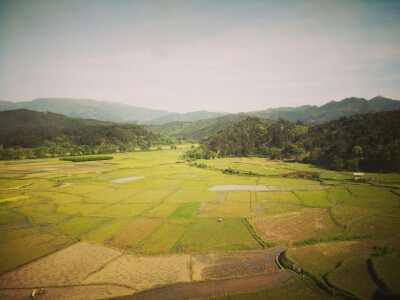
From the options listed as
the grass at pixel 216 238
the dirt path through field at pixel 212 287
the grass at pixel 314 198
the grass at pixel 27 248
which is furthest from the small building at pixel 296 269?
the grass at pixel 27 248

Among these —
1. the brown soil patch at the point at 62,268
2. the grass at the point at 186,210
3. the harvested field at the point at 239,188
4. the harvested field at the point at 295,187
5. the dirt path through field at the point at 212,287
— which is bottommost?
the brown soil patch at the point at 62,268

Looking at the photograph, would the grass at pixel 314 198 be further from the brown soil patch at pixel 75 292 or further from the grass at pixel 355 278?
the brown soil patch at pixel 75 292

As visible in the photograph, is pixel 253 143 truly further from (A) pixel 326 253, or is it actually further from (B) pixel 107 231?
(B) pixel 107 231

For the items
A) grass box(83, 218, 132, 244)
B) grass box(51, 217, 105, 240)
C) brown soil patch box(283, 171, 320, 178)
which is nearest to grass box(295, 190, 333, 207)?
brown soil patch box(283, 171, 320, 178)

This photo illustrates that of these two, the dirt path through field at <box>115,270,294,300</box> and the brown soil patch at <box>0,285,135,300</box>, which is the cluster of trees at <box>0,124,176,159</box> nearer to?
the brown soil patch at <box>0,285,135,300</box>

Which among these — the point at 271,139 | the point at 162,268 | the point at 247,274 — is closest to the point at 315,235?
the point at 247,274
